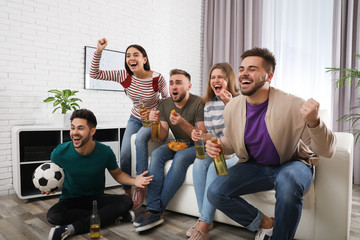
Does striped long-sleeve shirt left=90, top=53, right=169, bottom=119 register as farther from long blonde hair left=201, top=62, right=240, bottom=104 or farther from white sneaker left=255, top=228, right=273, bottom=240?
white sneaker left=255, top=228, right=273, bottom=240

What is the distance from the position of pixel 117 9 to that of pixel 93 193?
2608 mm

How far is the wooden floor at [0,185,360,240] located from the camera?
1820 millimetres

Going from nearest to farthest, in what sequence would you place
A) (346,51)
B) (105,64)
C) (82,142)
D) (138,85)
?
(82,142)
(138,85)
(346,51)
(105,64)

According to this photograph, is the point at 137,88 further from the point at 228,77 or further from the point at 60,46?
the point at 60,46

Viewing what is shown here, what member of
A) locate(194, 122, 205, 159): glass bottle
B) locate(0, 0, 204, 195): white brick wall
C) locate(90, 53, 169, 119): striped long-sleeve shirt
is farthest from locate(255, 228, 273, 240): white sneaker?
locate(0, 0, 204, 195): white brick wall

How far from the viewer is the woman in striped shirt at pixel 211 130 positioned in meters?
1.80

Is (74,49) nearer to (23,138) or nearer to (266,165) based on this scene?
(23,138)

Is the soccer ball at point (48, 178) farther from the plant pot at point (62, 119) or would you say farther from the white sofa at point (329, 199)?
the white sofa at point (329, 199)

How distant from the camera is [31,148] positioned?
2.70 m

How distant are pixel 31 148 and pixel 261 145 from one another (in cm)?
216

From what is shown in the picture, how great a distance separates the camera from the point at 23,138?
2893 mm

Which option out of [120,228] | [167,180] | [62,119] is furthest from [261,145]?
[62,119]

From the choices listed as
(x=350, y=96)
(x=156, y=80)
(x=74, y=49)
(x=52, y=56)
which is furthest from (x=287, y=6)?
(x=52, y=56)

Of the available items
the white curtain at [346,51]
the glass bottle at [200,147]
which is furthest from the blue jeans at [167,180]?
the white curtain at [346,51]
